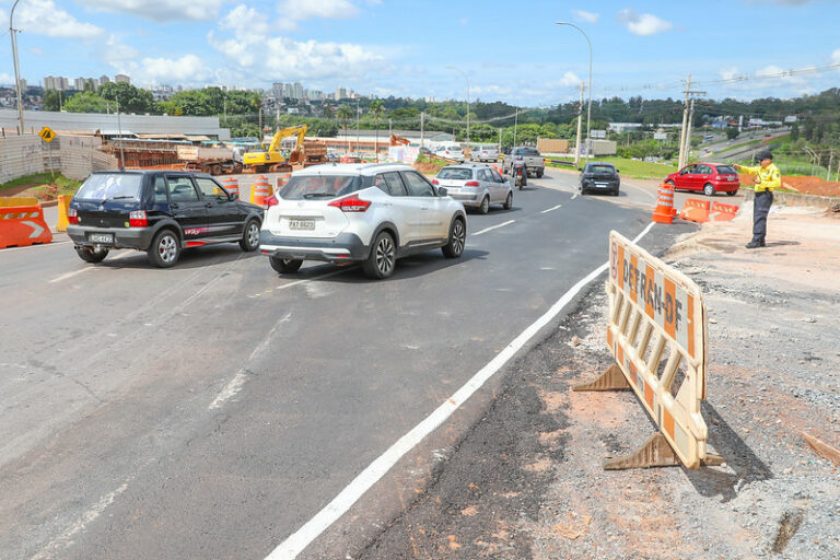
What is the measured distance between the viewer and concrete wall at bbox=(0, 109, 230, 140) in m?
103

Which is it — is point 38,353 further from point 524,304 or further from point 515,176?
point 515,176

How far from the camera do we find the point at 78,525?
3.97 meters

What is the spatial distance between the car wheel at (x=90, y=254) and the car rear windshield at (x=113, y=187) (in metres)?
1.00

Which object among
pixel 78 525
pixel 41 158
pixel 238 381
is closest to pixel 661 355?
pixel 238 381

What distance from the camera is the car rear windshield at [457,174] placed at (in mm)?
23906

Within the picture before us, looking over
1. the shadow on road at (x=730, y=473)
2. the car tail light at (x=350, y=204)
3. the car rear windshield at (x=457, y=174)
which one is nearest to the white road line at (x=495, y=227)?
the car rear windshield at (x=457, y=174)

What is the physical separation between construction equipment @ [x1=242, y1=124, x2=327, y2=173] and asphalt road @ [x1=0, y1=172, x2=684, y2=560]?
41.8 meters

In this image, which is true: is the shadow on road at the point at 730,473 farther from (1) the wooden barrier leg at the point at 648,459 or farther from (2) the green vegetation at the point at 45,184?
(2) the green vegetation at the point at 45,184

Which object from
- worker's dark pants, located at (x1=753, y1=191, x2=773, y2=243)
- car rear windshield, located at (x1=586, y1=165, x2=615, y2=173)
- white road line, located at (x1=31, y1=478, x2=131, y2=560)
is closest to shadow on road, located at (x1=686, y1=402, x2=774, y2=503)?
white road line, located at (x1=31, y1=478, x2=131, y2=560)

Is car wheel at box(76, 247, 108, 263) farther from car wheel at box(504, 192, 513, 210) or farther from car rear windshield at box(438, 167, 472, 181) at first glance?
car wheel at box(504, 192, 513, 210)

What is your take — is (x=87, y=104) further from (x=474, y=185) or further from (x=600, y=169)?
(x=474, y=185)

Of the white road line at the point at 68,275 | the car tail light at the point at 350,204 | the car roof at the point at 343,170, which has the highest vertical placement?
the car roof at the point at 343,170

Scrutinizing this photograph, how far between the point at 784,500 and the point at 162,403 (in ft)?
14.8

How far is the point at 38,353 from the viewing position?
7207 millimetres
